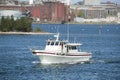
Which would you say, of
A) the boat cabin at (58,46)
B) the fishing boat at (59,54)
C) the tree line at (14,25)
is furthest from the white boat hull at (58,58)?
the tree line at (14,25)

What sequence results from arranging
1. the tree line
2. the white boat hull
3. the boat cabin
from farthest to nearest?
1. the tree line
2. the boat cabin
3. the white boat hull

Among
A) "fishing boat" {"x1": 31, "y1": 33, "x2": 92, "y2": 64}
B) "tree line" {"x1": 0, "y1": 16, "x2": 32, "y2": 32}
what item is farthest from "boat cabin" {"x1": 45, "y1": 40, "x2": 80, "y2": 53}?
"tree line" {"x1": 0, "y1": 16, "x2": 32, "y2": 32}

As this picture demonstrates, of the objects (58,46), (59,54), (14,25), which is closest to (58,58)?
(59,54)

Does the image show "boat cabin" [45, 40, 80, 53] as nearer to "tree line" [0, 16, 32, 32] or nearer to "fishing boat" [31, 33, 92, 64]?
"fishing boat" [31, 33, 92, 64]

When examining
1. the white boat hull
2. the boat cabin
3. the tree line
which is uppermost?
the boat cabin

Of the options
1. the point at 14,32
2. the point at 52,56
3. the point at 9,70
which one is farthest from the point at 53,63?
the point at 14,32

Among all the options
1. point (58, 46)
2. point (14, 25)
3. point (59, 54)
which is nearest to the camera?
point (59, 54)

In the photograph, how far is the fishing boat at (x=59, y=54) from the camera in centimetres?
6216

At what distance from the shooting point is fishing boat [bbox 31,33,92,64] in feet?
204

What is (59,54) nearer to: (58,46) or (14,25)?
(58,46)

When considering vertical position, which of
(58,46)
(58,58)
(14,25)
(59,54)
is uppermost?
(58,46)

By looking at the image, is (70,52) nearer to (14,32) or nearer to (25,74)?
(25,74)

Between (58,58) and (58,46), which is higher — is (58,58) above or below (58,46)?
below

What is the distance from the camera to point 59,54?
2473 inches
